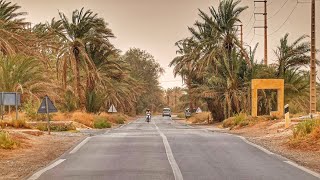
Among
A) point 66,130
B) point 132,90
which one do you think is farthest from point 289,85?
point 132,90

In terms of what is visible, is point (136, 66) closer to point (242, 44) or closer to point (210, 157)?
point (242, 44)

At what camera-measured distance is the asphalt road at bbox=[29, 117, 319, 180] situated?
41.3ft

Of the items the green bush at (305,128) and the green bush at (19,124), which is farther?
the green bush at (19,124)

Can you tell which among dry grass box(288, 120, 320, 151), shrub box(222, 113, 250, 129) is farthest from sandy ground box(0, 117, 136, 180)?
shrub box(222, 113, 250, 129)

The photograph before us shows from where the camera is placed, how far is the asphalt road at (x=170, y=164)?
41.3ft

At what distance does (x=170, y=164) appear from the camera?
14945mm

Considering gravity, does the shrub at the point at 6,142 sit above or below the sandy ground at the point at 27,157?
above

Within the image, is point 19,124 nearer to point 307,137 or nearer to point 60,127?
point 60,127

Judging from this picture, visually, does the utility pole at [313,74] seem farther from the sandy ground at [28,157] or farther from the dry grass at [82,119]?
the dry grass at [82,119]

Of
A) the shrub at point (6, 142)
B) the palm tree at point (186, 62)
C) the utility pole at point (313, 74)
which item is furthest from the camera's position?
the palm tree at point (186, 62)

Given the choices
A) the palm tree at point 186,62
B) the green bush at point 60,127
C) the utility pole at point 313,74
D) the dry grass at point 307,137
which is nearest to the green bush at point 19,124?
the green bush at point 60,127

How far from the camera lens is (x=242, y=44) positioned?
56.3 meters

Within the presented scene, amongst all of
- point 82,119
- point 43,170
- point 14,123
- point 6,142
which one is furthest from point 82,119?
point 43,170

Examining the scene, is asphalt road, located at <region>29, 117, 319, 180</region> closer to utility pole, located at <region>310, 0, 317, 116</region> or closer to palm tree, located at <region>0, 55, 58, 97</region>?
utility pole, located at <region>310, 0, 317, 116</region>
